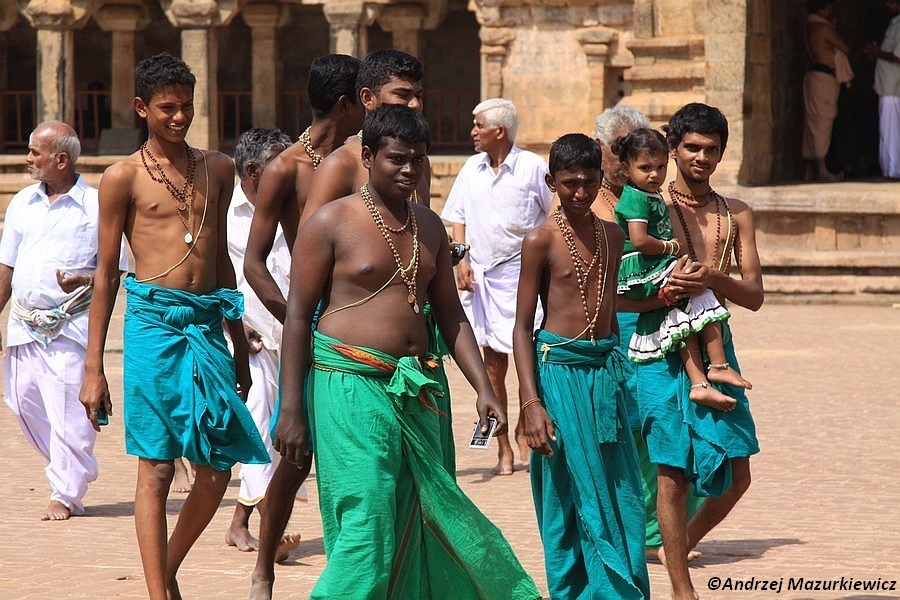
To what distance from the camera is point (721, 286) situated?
547 centimetres

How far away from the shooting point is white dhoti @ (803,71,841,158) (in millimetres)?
18547

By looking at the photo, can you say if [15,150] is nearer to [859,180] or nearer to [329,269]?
[859,180]

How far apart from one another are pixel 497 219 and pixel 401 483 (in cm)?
418

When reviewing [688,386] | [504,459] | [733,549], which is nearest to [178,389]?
A: [688,386]

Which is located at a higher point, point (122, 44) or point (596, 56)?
point (122, 44)

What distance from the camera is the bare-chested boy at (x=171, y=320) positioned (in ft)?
17.5

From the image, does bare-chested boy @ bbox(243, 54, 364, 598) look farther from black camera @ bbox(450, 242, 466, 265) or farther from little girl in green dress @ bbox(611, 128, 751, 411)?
little girl in green dress @ bbox(611, 128, 751, 411)

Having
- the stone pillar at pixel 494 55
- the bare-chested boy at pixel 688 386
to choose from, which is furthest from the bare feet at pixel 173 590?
the stone pillar at pixel 494 55

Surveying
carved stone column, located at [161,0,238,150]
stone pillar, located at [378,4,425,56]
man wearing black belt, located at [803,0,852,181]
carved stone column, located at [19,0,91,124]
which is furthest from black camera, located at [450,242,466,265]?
stone pillar, located at [378,4,425,56]

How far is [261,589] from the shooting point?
5.40m

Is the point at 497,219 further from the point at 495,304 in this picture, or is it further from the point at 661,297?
the point at 661,297

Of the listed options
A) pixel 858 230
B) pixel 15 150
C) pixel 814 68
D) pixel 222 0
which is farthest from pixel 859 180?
pixel 15 150

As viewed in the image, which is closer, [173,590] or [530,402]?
[530,402]

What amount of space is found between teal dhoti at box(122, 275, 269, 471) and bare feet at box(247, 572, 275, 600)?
1.37 feet
